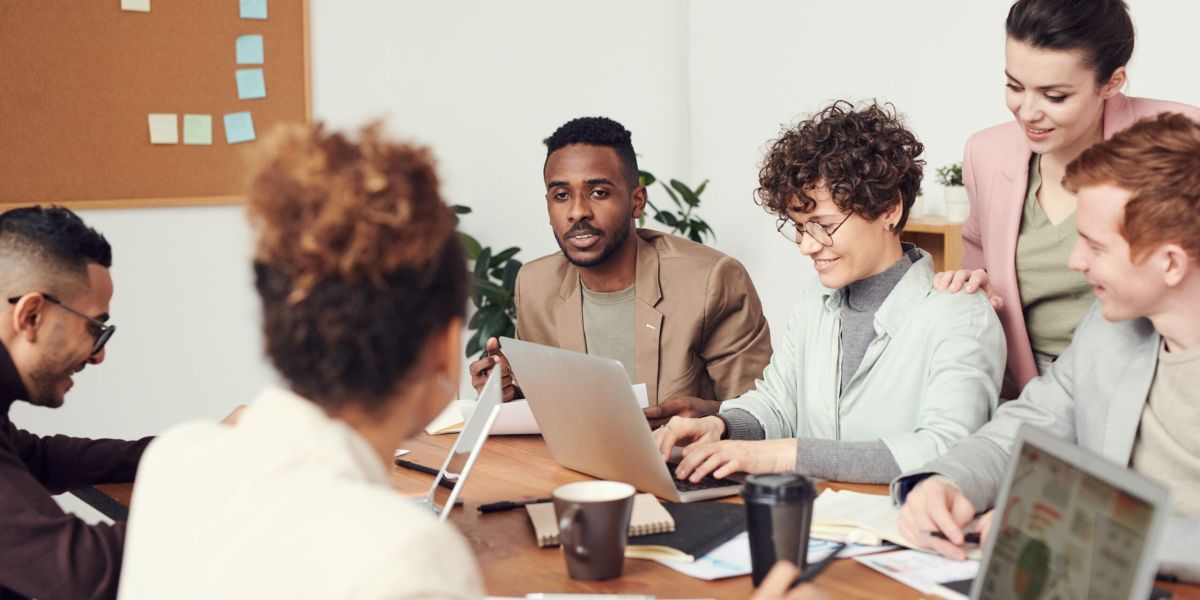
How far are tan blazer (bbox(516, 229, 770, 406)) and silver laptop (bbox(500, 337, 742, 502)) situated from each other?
725 millimetres

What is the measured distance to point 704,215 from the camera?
4988 mm

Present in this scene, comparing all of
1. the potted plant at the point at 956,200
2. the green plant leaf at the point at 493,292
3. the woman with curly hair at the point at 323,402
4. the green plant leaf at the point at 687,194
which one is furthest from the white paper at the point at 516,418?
the green plant leaf at the point at 687,194

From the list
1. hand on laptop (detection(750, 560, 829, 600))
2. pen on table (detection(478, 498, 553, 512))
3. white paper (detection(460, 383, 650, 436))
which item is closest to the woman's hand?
white paper (detection(460, 383, 650, 436))

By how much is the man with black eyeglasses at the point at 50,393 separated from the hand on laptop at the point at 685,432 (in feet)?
2.72

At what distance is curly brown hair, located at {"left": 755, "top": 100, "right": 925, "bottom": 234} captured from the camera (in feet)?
6.46

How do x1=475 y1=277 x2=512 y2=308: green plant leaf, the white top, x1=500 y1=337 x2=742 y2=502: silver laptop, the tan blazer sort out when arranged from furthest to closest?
x1=475 y1=277 x2=512 y2=308: green plant leaf → the tan blazer → x1=500 y1=337 x2=742 y2=502: silver laptop → the white top

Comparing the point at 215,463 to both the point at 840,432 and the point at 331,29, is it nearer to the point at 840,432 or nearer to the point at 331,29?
the point at 840,432

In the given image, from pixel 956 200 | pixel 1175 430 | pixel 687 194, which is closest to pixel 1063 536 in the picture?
pixel 1175 430

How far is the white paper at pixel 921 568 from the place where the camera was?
1.33m

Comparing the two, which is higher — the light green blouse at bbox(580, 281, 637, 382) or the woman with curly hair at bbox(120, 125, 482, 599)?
the woman with curly hair at bbox(120, 125, 482, 599)

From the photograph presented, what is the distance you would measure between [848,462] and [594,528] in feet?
1.84

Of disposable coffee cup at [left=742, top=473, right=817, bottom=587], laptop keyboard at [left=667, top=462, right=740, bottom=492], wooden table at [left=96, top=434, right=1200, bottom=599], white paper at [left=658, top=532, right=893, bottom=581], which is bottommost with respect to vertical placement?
wooden table at [left=96, top=434, right=1200, bottom=599]

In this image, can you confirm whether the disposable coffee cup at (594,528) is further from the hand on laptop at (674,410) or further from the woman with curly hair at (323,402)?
the hand on laptop at (674,410)

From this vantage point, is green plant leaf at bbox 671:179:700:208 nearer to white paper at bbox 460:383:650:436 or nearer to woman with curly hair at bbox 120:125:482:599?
white paper at bbox 460:383:650:436
